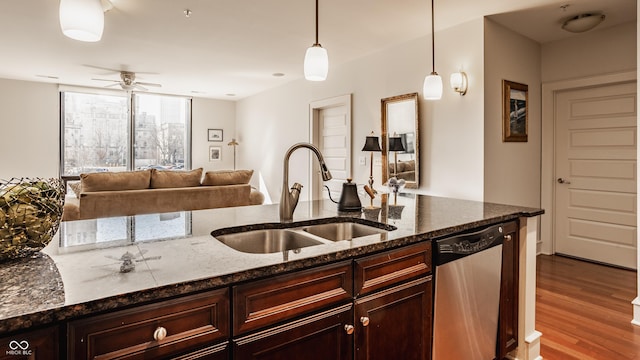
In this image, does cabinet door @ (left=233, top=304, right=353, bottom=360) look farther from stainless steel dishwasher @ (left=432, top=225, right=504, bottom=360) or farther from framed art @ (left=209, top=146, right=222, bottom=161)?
framed art @ (left=209, top=146, right=222, bottom=161)

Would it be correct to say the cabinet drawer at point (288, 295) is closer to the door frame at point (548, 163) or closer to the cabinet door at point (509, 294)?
the cabinet door at point (509, 294)

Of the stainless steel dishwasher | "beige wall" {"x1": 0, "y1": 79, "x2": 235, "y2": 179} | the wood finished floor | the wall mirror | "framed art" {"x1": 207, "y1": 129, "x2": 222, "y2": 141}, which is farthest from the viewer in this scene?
"framed art" {"x1": 207, "y1": 129, "x2": 222, "y2": 141}

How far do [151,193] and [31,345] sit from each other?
3.40 metres

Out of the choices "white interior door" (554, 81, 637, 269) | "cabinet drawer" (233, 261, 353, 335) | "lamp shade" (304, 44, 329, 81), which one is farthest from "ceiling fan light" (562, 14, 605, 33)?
"cabinet drawer" (233, 261, 353, 335)

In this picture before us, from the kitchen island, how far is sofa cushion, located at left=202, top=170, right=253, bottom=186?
2.54 metres

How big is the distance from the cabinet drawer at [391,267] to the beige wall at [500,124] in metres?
2.24

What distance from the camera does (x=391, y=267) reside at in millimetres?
1382

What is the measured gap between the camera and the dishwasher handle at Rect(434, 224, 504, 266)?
1.55m

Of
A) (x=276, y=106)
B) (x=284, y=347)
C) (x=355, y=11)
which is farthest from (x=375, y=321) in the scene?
(x=276, y=106)

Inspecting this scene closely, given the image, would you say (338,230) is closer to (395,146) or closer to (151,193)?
(395,146)

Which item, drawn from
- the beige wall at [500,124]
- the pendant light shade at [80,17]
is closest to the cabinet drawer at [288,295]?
the pendant light shade at [80,17]

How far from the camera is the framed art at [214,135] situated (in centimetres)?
814

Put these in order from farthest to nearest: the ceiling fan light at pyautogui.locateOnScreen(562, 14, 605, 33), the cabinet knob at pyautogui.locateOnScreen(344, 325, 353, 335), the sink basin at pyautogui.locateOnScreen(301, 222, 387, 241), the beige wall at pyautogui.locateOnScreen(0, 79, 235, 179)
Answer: the beige wall at pyautogui.locateOnScreen(0, 79, 235, 179) < the ceiling fan light at pyautogui.locateOnScreen(562, 14, 605, 33) < the sink basin at pyautogui.locateOnScreen(301, 222, 387, 241) < the cabinet knob at pyautogui.locateOnScreen(344, 325, 353, 335)

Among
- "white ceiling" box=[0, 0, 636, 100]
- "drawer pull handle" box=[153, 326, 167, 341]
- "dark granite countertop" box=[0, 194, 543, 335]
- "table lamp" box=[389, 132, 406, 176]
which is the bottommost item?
"drawer pull handle" box=[153, 326, 167, 341]
